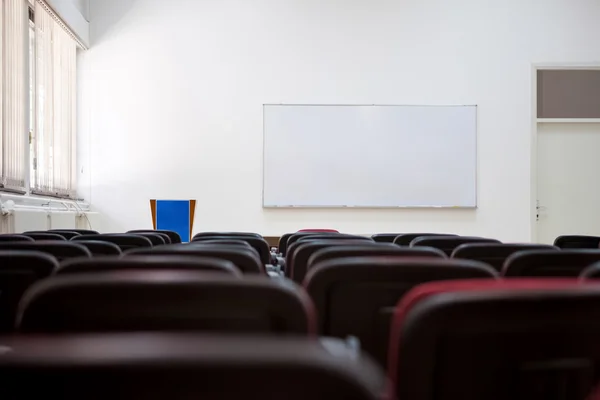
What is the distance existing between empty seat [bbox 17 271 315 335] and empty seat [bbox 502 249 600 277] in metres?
1.00

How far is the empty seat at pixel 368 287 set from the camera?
135 centimetres

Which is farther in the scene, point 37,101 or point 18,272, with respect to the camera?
point 37,101

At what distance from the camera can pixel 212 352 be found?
0.52 metres

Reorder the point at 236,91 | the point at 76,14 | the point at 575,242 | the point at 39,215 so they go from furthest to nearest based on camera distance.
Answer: the point at 236,91 → the point at 76,14 → the point at 39,215 → the point at 575,242

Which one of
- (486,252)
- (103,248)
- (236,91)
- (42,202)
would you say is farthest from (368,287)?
(236,91)

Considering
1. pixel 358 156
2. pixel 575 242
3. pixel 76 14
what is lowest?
pixel 575 242

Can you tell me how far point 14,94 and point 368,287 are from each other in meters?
6.39

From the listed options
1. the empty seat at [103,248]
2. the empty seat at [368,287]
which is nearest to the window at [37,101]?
the empty seat at [103,248]

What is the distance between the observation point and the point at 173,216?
8.19 m

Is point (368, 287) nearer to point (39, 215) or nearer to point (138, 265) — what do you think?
point (138, 265)

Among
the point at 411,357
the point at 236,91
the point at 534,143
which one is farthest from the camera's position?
the point at 534,143

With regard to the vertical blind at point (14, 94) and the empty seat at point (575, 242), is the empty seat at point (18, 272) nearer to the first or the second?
the empty seat at point (575, 242)

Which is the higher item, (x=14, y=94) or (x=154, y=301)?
(x=14, y=94)

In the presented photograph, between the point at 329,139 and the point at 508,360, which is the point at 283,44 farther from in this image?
the point at 508,360
